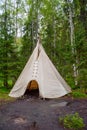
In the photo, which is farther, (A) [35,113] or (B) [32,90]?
(B) [32,90]

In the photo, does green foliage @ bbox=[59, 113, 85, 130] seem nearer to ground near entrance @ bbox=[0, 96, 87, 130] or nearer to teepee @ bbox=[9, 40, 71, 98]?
ground near entrance @ bbox=[0, 96, 87, 130]

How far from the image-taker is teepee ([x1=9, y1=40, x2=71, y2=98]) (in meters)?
13.8

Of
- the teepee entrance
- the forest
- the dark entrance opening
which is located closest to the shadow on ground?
the dark entrance opening

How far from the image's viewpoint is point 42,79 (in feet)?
46.0

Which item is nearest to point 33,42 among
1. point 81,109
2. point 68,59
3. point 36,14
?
point 36,14

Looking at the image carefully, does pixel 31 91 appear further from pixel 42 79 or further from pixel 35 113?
pixel 35 113

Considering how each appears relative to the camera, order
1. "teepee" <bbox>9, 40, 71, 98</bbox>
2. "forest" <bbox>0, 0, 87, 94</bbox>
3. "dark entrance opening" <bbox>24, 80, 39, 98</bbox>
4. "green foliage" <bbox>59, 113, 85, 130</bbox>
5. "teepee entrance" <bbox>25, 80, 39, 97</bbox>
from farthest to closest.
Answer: "forest" <bbox>0, 0, 87, 94</bbox> → "teepee entrance" <bbox>25, 80, 39, 97</bbox> → "dark entrance opening" <bbox>24, 80, 39, 98</bbox> → "teepee" <bbox>9, 40, 71, 98</bbox> → "green foliage" <bbox>59, 113, 85, 130</bbox>

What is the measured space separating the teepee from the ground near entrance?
86 centimetres

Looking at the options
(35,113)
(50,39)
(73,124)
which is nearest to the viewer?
(73,124)

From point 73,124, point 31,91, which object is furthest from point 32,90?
point 73,124

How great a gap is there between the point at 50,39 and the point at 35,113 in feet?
53.0

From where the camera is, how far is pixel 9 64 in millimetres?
17203

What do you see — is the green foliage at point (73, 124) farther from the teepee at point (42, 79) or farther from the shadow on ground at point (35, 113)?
the teepee at point (42, 79)

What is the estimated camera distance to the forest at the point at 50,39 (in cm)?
1612
